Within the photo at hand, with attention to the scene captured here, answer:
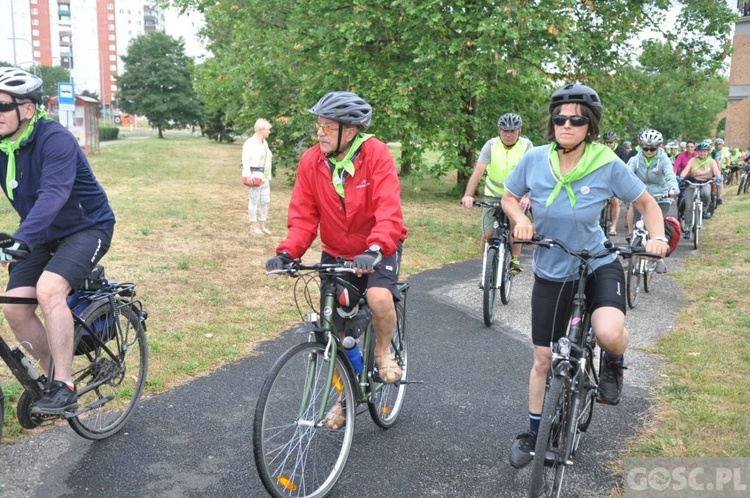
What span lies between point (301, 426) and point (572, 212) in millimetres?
1741

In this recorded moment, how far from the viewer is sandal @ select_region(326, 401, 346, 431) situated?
3732mm

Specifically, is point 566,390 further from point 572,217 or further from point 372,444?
point 372,444

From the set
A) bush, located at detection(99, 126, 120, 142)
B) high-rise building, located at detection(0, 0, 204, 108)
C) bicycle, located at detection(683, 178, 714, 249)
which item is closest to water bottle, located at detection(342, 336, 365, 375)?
bicycle, located at detection(683, 178, 714, 249)

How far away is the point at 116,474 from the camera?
12.8ft

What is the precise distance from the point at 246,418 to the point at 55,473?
4.05 ft

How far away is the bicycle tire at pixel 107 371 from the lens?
418cm

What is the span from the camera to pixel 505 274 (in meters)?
7.93

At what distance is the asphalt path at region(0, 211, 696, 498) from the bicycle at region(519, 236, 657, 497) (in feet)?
1.33

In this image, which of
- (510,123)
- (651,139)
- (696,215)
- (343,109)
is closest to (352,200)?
(343,109)

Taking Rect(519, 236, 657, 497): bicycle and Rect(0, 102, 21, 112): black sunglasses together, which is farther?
Rect(0, 102, 21, 112): black sunglasses

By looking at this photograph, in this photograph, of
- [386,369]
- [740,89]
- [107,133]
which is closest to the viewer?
[386,369]

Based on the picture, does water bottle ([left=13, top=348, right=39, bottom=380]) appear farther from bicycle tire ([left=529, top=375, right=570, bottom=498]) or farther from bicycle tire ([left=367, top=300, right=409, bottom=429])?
bicycle tire ([left=529, top=375, right=570, bottom=498])

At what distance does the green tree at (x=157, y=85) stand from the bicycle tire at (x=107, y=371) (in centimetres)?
7188

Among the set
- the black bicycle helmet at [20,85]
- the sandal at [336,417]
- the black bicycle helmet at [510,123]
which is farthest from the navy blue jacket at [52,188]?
the black bicycle helmet at [510,123]
